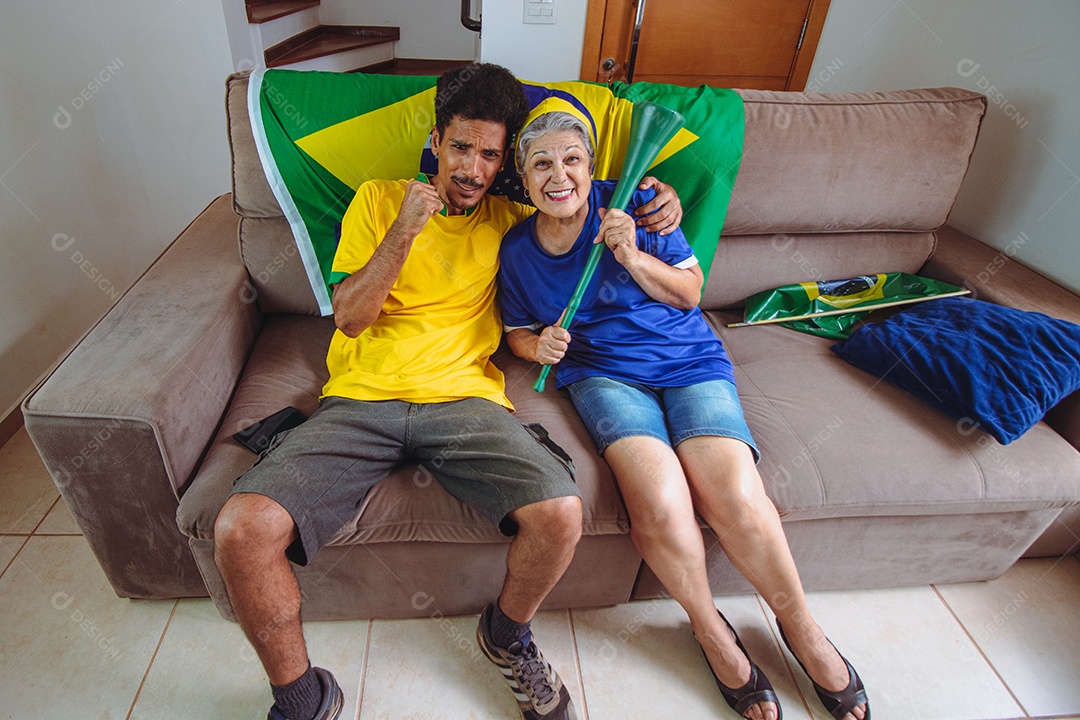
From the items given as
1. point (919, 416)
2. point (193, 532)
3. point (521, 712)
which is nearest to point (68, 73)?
point (193, 532)

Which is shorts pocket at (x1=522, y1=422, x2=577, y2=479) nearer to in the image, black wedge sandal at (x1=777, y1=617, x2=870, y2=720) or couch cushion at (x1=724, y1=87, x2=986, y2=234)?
black wedge sandal at (x1=777, y1=617, x2=870, y2=720)

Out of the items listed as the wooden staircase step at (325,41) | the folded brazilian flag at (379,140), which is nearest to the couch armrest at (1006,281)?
the folded brazilian flag at (379,140)

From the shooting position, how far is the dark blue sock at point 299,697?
46.2 inches

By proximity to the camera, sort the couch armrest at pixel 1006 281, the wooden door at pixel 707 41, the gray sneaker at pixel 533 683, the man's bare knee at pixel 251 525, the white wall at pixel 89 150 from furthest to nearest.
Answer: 1. the wooden door at pixel 707 41
2. the white wall at pixel 89 150
3. the couch armrest at pixel 1006 281
4. the gray sneaker at pixel 533 683
5. the man's bare knee at pixel 251 525

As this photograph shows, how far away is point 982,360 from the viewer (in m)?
1.45

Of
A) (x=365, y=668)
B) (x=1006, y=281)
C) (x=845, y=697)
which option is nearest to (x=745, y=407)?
(x=845, y=697)

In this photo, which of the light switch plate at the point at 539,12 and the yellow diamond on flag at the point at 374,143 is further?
the light switch plate at the point at 539,12

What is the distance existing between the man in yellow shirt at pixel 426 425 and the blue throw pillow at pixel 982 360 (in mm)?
706

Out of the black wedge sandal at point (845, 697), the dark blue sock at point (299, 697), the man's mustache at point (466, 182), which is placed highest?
the man's mustache at point (466, 182)

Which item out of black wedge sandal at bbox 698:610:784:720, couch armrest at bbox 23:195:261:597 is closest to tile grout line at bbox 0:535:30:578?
couch armrest at bbox 23:195:261:597

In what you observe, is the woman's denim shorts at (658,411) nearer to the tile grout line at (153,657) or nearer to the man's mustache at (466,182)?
the man's mustache at (466,182)

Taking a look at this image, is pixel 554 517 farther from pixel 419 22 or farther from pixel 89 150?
pixel 419 22

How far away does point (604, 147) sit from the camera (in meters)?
1.62

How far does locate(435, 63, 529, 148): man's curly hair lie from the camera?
1368mm
